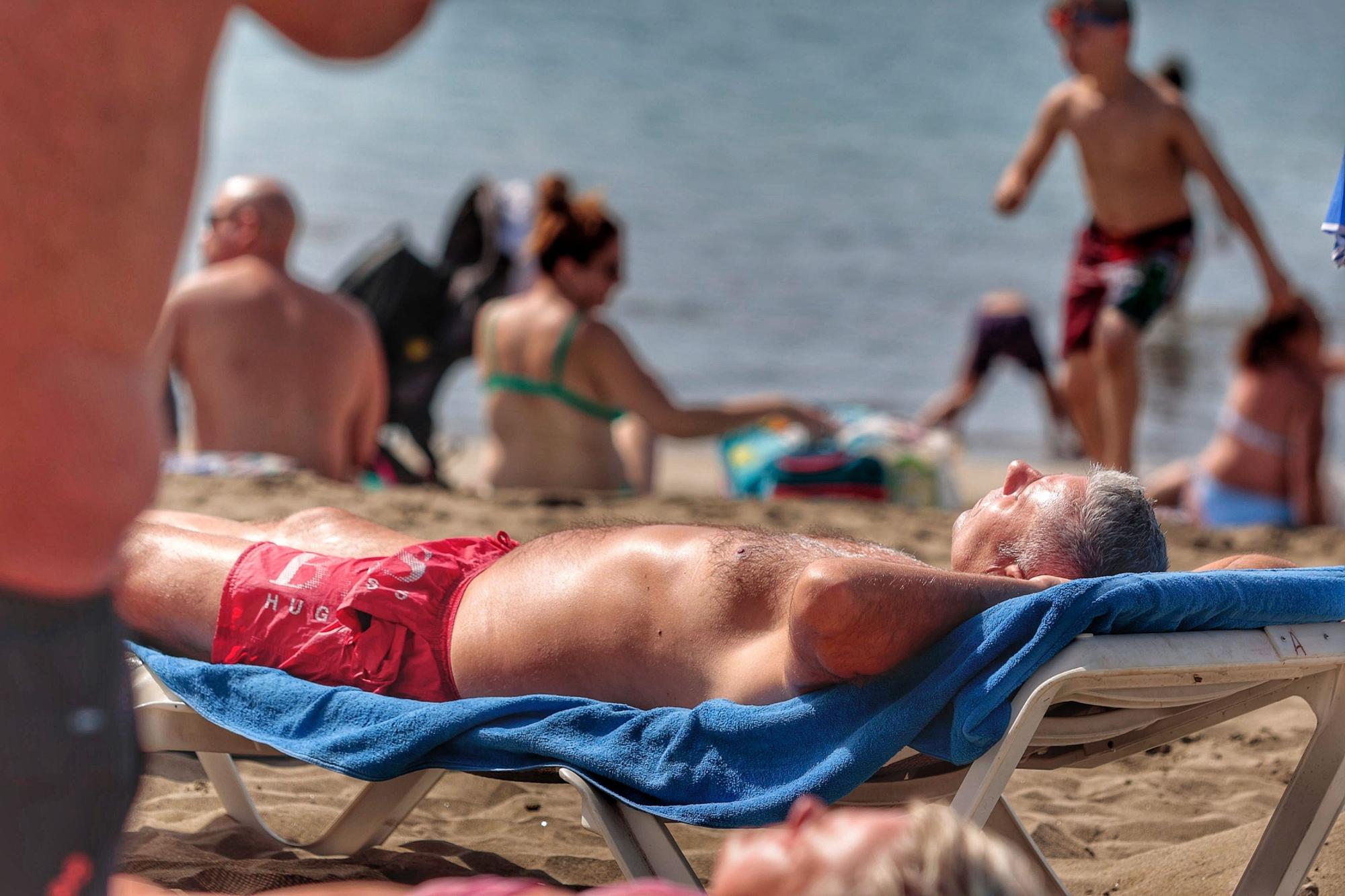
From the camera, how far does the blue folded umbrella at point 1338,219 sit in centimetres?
295

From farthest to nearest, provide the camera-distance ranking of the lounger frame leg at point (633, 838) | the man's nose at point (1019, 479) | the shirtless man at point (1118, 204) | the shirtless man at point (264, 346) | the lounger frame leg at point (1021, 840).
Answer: the shirtless man at point (1118, 204) < the shirtless man at point (264, 346) < the man's nose at point (1019, 479) < the lounger frame leg at point (1021, 840) < the lounger frame leg at point (633, 838)

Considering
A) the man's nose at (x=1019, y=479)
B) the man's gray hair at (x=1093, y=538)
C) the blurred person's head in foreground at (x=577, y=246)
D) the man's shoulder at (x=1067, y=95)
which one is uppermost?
the man's shoulder at (x=1067, y=95)

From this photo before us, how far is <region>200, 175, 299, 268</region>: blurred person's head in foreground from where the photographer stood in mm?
5496

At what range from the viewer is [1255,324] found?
20.1 feet

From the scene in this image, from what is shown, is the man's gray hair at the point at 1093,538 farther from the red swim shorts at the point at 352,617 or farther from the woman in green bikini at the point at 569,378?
the woman in green bikini at the point at 569,378

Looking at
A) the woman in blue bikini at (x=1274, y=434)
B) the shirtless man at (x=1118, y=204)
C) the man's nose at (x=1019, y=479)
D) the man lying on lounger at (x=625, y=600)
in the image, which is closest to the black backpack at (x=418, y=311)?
the shirtless man at (x=1118, y=204)

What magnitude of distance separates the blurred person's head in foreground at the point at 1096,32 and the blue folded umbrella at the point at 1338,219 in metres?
3.45

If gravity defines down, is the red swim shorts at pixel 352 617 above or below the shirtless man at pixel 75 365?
below

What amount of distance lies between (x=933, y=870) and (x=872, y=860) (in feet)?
0.17

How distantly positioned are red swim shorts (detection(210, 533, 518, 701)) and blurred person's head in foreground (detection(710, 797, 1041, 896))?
1593 mm

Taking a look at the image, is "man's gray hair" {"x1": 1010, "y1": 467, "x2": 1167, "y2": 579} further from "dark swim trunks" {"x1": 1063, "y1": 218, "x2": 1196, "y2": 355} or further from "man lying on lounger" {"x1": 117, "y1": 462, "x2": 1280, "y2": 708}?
"dark swim trunks" {"x1": 1063, "y1": 218, "x2": 1196, "y2": 355}

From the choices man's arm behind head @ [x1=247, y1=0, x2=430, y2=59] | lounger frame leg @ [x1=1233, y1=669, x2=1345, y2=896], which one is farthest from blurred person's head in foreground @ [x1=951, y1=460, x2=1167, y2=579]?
man's arm behind head @ [x1=247, y1=0, x2=430, y2=59]

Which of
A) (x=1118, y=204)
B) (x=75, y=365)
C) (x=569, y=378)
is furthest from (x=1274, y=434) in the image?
(x=75, y=365)

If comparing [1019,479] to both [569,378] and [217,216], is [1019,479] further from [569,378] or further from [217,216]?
[217,216]
